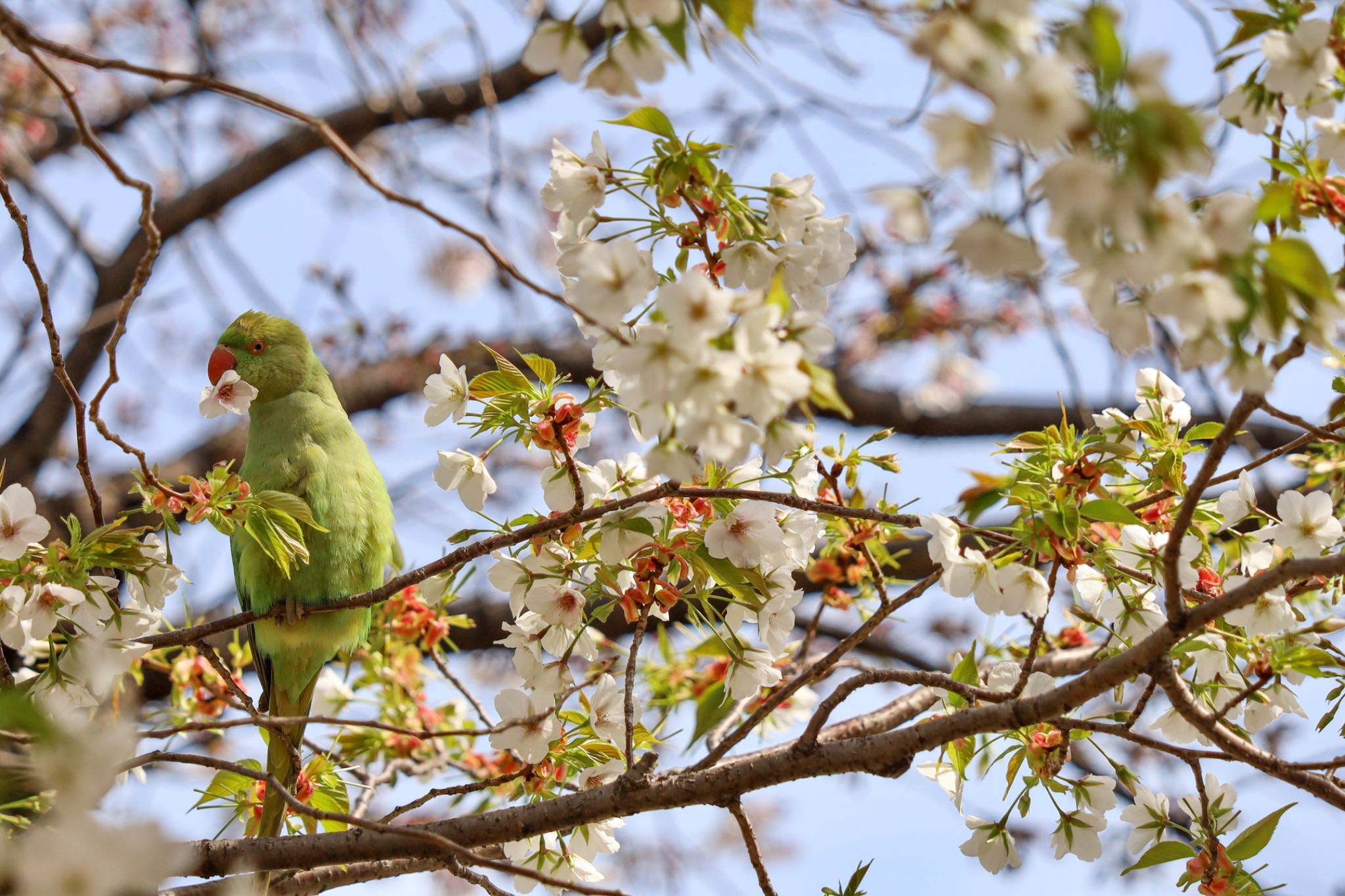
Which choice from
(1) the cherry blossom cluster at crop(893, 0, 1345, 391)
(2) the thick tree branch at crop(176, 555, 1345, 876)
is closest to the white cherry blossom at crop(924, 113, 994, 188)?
(1) the cherry blossom cluster at crop(893, 0, 1345, 391)

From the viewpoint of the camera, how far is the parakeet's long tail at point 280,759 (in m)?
1.94

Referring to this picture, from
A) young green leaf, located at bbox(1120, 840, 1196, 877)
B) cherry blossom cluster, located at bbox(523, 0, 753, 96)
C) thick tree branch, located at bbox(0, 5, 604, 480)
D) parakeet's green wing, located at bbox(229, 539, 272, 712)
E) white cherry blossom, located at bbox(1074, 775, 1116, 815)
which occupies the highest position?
thick tree branch, located at bbox(0, 5, 604, 480)

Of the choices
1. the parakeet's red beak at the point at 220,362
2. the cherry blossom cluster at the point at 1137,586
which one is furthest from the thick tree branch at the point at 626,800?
the parakeet's red beak at the point at 220,362

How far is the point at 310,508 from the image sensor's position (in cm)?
229

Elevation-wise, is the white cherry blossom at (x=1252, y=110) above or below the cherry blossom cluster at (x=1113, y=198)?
above

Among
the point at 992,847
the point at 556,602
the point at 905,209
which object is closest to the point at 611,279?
the point at 905,209

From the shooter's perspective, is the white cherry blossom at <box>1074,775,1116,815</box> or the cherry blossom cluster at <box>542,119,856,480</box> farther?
the white cherry blossom at <box>1074,775,1116,815</box>

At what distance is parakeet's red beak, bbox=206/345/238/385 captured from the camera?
2559 mm

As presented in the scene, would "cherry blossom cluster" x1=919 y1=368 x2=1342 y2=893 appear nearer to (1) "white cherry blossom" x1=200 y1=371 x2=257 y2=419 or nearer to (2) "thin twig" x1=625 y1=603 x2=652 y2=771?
(2) "thin twig" x1=625 y1=603 x2=652 y2=771

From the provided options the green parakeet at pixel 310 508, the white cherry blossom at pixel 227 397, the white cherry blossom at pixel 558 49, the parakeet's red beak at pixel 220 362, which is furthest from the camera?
the parakeet's red beak at pixel 220 362

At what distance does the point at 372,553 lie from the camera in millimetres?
2492

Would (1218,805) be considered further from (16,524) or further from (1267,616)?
(16,524)

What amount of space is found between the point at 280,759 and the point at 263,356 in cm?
97

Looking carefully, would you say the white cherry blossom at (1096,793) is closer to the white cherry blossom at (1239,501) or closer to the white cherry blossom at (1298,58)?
the white cherry blossom at (1239,501)
